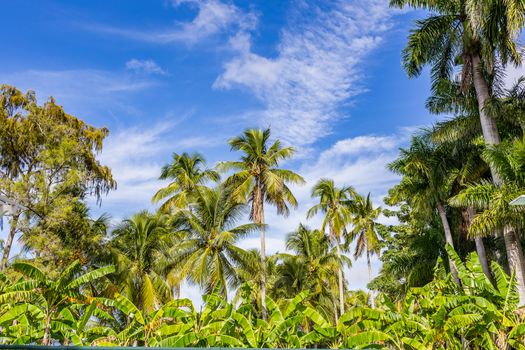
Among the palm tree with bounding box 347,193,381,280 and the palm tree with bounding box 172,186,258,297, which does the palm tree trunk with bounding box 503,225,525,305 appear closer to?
the palm tree with bounding box 172,186,258,297

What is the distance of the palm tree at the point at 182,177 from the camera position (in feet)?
102

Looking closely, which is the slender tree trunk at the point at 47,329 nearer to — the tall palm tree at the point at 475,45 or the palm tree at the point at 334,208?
the tall palm tree at the point at 475,45

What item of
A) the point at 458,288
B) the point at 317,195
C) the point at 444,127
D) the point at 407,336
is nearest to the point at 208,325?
the point at 407,336

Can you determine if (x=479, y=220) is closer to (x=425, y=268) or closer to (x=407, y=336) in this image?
(x=407, y=336)

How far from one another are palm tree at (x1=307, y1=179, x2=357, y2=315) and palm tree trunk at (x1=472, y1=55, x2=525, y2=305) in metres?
18.1

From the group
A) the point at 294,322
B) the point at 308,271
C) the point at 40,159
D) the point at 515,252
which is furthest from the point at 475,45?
the point at 308,271

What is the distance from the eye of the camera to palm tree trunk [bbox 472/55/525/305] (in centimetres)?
1413

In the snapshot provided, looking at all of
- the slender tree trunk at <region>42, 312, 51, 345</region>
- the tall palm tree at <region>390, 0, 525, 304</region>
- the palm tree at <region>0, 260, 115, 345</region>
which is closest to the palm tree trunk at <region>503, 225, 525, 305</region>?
the tall palm tree at <region>390, 0, 525, 304</region>

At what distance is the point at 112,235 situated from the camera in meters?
28.3

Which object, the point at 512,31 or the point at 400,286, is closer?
the point at 512,31

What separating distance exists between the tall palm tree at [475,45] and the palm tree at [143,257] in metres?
16.9

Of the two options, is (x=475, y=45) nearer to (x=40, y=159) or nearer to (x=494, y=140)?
(x=494, y=140)

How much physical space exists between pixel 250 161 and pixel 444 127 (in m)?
11.2

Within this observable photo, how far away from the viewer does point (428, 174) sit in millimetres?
20250
